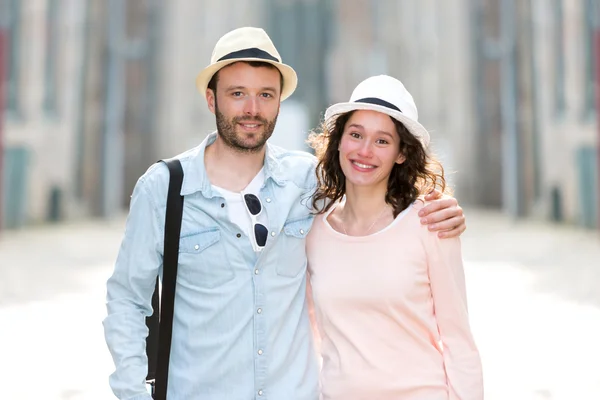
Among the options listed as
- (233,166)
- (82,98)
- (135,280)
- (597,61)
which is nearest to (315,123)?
(82,98)

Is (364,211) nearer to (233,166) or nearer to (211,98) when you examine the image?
(233,166)

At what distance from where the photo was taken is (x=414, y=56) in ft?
66.4

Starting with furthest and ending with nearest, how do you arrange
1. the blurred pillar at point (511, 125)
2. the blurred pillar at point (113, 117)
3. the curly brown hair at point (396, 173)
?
the blurred pillar at point (113, 117), the blurred pillar at point (511, 125), the curly brown hair at point (396, 173)

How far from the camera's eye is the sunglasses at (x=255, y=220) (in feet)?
7.04

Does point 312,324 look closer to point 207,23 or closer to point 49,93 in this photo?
point 49,93

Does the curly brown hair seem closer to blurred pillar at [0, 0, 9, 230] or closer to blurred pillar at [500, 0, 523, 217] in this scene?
blurred pillar at [0, 0, 9, 230]

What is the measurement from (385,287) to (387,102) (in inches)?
24.1

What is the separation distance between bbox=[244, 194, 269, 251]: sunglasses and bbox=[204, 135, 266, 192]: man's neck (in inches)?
2.6

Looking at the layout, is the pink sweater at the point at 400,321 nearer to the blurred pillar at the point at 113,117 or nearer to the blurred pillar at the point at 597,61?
the blurred pillar at the point at 597,61

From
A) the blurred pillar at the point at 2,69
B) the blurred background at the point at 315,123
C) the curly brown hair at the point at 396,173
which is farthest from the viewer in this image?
the blurred pillar at the point at 2,69

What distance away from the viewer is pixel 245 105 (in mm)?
2195

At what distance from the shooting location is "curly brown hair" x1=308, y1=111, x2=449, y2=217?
2.31 m

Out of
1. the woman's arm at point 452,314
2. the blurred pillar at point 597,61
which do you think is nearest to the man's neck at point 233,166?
the woman's arm at point 452,314

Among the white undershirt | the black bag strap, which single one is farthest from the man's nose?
the black bag strap
